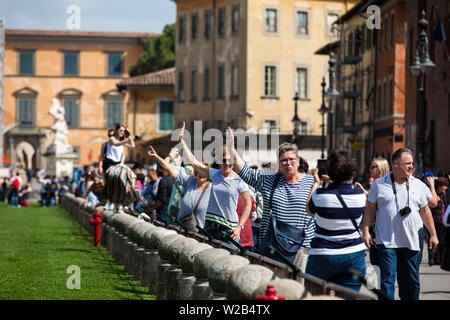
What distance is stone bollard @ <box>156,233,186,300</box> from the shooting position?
11016 millimetres

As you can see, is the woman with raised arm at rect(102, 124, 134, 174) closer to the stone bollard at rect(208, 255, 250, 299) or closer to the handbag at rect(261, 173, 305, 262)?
the handbag at rect(261, 173, 305, 262)

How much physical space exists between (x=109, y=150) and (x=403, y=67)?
3196cm

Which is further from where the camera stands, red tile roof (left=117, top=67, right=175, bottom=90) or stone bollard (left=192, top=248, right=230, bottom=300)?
red tile roof (left=117, top=67, right=175, bottom=90)

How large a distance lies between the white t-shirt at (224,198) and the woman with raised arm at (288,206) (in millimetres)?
2080

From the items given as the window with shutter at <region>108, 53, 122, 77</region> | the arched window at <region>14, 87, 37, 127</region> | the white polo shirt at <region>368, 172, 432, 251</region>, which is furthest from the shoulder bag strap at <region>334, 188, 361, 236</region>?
the window with shutter at <region>108, 53, 122, 77</region>

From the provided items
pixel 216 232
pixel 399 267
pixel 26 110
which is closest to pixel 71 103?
pixel 26 110

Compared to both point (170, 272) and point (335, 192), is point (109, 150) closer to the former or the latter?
point (170, 272)

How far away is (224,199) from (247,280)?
4753 mm

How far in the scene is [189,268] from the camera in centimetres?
1027

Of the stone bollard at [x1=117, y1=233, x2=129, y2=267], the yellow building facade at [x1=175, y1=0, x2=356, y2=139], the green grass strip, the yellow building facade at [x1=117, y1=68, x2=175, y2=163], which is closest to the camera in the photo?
the green grass strip

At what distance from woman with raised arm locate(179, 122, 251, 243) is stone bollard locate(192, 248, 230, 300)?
8.03 feet

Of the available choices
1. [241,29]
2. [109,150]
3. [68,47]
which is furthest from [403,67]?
[68,47]

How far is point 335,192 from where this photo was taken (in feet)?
27.3

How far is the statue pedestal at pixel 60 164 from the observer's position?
61.6m
